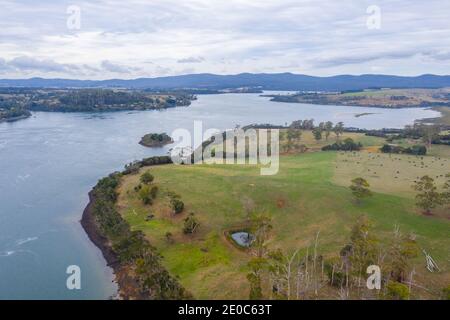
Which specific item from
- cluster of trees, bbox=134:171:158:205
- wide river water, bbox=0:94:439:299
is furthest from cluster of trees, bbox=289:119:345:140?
cluster of trees, bbox=134:171:158:205

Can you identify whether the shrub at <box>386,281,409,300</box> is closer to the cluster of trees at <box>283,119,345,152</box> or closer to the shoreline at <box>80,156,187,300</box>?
the shoreline at <box>80,156,187,300</box>

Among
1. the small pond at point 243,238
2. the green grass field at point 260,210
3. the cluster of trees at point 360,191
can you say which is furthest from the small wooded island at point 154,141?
the cluster of trees at point 360,191

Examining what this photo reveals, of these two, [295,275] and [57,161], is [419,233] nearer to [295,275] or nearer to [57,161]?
[295,275]

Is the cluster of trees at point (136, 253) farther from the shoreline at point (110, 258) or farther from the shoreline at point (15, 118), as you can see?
the shoreline at point (15, 118)
